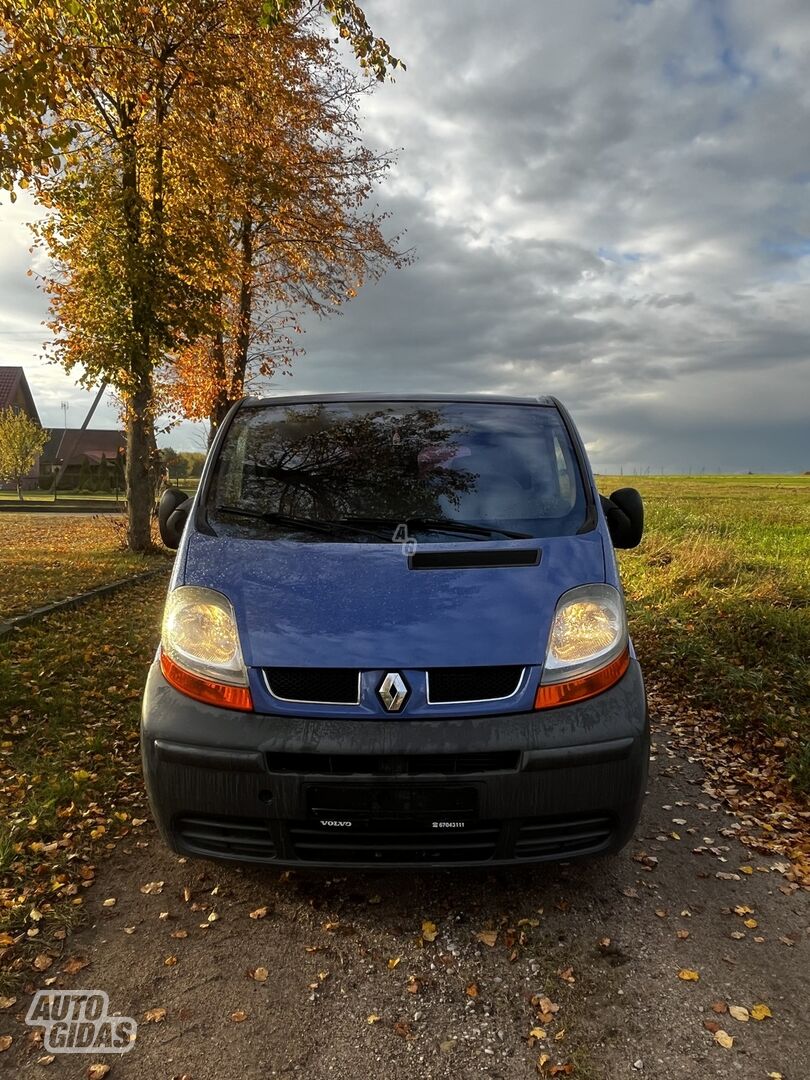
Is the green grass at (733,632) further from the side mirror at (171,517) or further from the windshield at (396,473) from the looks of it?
the side mirror at (171,517)

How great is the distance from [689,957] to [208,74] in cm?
1355

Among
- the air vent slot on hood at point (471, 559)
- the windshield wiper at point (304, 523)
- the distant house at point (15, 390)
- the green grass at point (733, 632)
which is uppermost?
the distant house at point (15, 390)

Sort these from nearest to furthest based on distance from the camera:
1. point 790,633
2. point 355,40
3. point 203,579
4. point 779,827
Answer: point 203,579 → point 779,827 → point 790,633 → point 355,40

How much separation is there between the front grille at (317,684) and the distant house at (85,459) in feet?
159

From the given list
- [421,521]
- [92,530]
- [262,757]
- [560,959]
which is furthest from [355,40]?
[92,530]

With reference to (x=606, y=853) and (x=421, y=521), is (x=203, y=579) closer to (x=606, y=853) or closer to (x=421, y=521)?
(x=421, y=521)

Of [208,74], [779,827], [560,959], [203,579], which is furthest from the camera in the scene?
[208,74]

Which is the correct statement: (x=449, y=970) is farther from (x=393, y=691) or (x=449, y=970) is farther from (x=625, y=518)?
(x=625, y=518)

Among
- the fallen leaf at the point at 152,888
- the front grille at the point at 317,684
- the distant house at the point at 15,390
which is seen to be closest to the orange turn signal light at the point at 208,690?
the front grille at the point at 317,684

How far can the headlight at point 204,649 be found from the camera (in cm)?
291

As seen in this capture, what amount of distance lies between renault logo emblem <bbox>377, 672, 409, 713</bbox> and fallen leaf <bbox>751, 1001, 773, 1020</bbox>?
1.57 m

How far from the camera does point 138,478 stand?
14484 millimetres

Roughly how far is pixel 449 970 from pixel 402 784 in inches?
28.8

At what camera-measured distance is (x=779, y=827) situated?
165 inches
